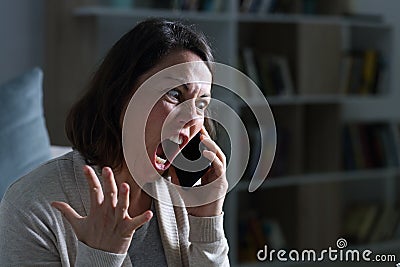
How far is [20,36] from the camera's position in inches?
117

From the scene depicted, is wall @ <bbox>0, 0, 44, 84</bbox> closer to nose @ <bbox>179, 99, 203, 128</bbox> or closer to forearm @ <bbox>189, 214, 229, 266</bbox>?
forearm @ <bbox>189, 214, 229, 266</bbox>

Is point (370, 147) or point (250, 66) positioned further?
point (370, 147)

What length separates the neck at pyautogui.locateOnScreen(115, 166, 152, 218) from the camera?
1.32m

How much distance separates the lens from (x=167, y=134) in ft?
4.01

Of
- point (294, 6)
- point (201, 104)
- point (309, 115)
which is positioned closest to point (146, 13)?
point (294, 6)

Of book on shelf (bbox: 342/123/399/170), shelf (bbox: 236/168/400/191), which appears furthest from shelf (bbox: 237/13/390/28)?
shelf (bbox: 236/168/400/191)

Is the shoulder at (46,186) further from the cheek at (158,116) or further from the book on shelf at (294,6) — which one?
the book on shelf at (294,6)

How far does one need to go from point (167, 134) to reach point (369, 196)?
284 cm

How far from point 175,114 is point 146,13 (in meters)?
1.81

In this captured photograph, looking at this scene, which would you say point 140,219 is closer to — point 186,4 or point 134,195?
point 134,195

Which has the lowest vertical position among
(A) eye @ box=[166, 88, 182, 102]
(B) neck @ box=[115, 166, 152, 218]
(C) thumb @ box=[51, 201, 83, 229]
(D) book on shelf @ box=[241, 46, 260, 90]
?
(D) book on shelf @ box=[241, 46, 260, 90]

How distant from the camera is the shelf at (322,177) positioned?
3363 mm

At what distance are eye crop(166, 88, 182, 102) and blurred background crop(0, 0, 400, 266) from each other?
1.75 m

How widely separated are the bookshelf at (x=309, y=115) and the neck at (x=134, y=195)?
179 cm
